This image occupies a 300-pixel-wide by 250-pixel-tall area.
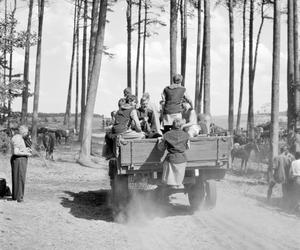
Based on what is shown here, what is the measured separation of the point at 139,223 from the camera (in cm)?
1082

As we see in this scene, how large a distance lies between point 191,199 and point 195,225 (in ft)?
6.22

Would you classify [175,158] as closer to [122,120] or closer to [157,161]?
[157,161]

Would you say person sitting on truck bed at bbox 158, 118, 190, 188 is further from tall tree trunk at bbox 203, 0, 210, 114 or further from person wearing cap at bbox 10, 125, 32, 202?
tall tree trunk at bbox 203, 0, 210, 114

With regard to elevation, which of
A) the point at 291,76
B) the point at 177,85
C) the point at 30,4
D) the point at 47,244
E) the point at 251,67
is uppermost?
the point at 30,4

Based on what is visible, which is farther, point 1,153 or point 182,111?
point 1,153

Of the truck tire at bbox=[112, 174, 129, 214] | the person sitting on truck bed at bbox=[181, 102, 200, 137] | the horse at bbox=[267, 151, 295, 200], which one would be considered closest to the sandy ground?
the truck tire at bbox=[112, 174, 129, 214]

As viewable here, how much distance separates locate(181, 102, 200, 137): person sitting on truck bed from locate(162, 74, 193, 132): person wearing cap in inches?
8.8

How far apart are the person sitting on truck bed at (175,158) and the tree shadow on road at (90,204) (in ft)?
6.13

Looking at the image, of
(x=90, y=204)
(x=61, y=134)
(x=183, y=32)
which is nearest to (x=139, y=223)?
(x=90, y=204)

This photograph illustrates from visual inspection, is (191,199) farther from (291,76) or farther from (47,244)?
(291,76)

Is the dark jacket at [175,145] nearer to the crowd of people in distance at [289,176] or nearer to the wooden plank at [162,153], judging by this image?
the wooden plank at [162,153]

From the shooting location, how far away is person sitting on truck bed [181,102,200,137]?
11628 millimetres

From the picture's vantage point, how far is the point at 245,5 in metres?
39.5

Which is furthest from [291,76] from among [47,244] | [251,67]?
[47,244]
